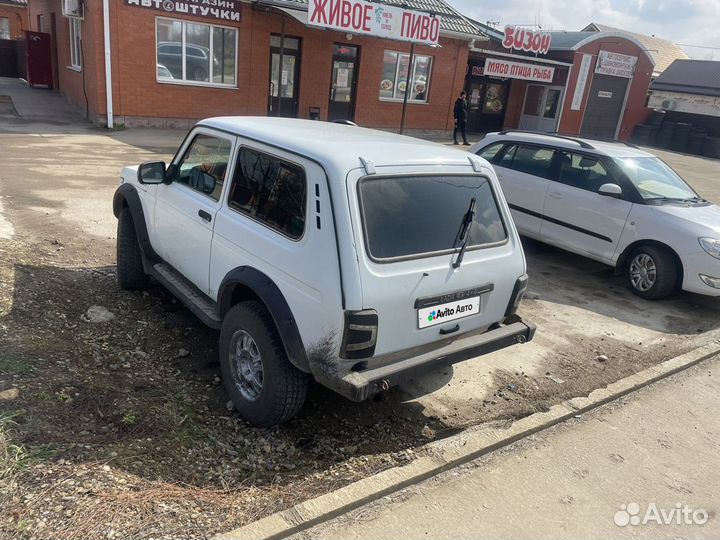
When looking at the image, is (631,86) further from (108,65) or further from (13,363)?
(13,363)

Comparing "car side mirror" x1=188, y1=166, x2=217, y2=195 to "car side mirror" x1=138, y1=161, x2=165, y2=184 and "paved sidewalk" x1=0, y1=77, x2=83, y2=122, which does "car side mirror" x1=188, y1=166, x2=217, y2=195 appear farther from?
"paved sidewalk" x1=0, y1=77, x2=83, y2=122

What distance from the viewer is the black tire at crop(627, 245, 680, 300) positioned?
6277mm

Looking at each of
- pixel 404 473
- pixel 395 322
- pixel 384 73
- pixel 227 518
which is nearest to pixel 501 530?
pixel 404 473

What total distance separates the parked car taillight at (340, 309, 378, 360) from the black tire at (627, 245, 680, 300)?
4674mm

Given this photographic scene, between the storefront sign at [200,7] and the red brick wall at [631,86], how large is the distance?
13466 mm

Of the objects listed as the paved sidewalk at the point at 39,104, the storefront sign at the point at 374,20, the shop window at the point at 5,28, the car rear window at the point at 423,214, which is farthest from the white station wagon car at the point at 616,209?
the shop window at the point at 5,28

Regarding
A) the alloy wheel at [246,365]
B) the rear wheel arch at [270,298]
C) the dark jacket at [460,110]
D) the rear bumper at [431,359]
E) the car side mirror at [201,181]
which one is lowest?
the alloy wheel at [246,365]

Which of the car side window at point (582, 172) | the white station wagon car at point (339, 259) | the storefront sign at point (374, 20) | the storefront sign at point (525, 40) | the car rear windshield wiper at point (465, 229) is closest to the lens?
the white station wagon car at point (339, 259)

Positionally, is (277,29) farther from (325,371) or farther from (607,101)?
(607,101)

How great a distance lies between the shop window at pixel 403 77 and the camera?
712 inches

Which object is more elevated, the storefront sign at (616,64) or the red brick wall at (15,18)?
the storefront sign at (616,64)

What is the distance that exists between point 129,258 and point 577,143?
5605 millimetres

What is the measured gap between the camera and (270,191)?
344cm

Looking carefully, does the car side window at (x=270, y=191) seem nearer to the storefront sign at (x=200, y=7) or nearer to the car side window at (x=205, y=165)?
the car side window at (x=205, y=165)
